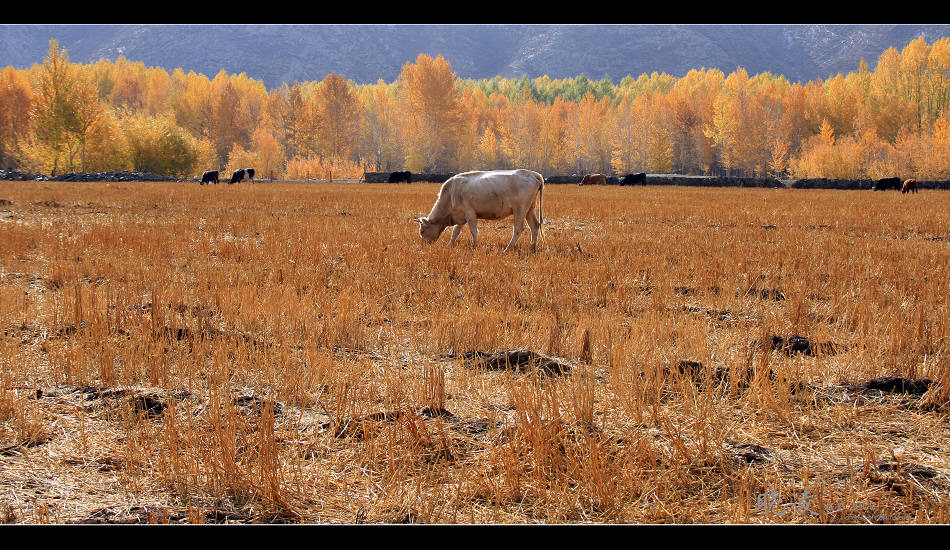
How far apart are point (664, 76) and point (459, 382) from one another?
139009mm

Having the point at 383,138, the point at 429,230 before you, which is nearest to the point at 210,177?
the point at 429,230

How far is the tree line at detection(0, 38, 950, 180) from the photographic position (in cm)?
5725

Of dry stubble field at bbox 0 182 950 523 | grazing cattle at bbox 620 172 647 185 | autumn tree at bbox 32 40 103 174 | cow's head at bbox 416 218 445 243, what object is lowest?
dry stubble field at bbox 0 182 950 523

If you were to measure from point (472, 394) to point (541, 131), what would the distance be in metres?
81.9

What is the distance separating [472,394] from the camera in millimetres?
3873

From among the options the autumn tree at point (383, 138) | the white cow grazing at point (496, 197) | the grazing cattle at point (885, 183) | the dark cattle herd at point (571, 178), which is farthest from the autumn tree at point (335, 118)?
the white cow grazing at point (496, 197)

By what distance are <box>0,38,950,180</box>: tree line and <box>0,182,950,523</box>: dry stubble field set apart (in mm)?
57549

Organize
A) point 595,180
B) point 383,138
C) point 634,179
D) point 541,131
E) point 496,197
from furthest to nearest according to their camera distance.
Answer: point 383,138 < point 541,131 < point 595,180 < point 634,179 < point 496,197

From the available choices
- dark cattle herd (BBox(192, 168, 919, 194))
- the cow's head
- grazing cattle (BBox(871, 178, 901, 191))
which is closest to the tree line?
dark cattle herd (BBox(192, 168, 919, 194))

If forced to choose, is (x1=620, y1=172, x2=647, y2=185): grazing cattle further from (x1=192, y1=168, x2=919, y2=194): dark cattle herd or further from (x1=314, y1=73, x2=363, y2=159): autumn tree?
(x1=314, y1=73, x2=363, y2=159): autumn tree

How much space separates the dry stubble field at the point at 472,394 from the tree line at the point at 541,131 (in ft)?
189

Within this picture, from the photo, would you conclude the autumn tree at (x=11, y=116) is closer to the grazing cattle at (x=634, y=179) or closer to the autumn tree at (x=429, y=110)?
the autumn tree at (x=429, y=110)

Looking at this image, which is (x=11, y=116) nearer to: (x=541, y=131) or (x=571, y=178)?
(x=541, y=131)

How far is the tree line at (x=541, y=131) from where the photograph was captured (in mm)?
57250
